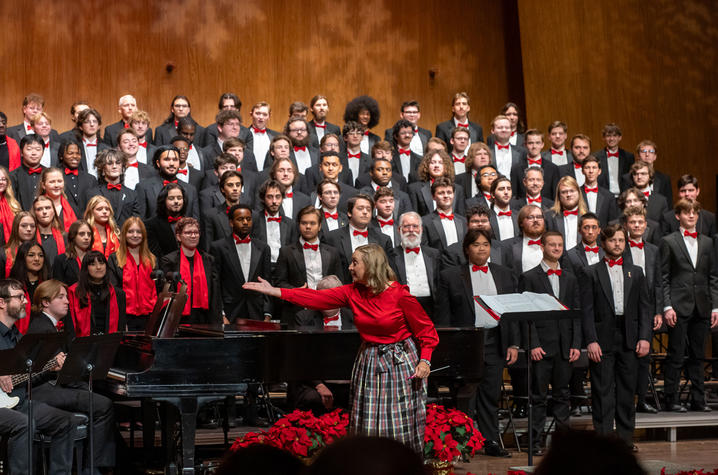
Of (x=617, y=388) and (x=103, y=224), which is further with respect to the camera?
(x=103, y=224)

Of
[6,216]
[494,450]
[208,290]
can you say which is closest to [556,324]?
[494,450]

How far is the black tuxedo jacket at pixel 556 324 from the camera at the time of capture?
635 centimetres

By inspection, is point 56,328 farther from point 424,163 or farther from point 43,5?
point 43,5

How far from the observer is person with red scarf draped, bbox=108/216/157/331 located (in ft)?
20.6

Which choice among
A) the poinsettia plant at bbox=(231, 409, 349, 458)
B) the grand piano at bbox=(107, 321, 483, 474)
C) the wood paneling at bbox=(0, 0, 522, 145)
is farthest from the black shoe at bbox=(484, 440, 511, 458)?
the wood paneling at bbox=(0, 0, 522, 145)

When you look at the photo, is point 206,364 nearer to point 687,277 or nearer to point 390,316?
point 390,316

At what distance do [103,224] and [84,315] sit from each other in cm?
97

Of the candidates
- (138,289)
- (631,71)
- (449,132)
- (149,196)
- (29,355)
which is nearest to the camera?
(29,355)

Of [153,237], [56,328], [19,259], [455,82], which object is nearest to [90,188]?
[153,237]

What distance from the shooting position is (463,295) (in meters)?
6.39

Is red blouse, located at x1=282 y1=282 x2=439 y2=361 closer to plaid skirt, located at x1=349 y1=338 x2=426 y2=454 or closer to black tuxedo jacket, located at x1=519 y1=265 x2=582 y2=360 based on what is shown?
plaid skirt, located at x1=349 y1=338 x2=426 y2=454

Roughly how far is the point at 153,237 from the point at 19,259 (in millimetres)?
999

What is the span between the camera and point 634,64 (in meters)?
11.2

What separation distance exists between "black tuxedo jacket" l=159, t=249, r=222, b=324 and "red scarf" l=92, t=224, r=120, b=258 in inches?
13.5
